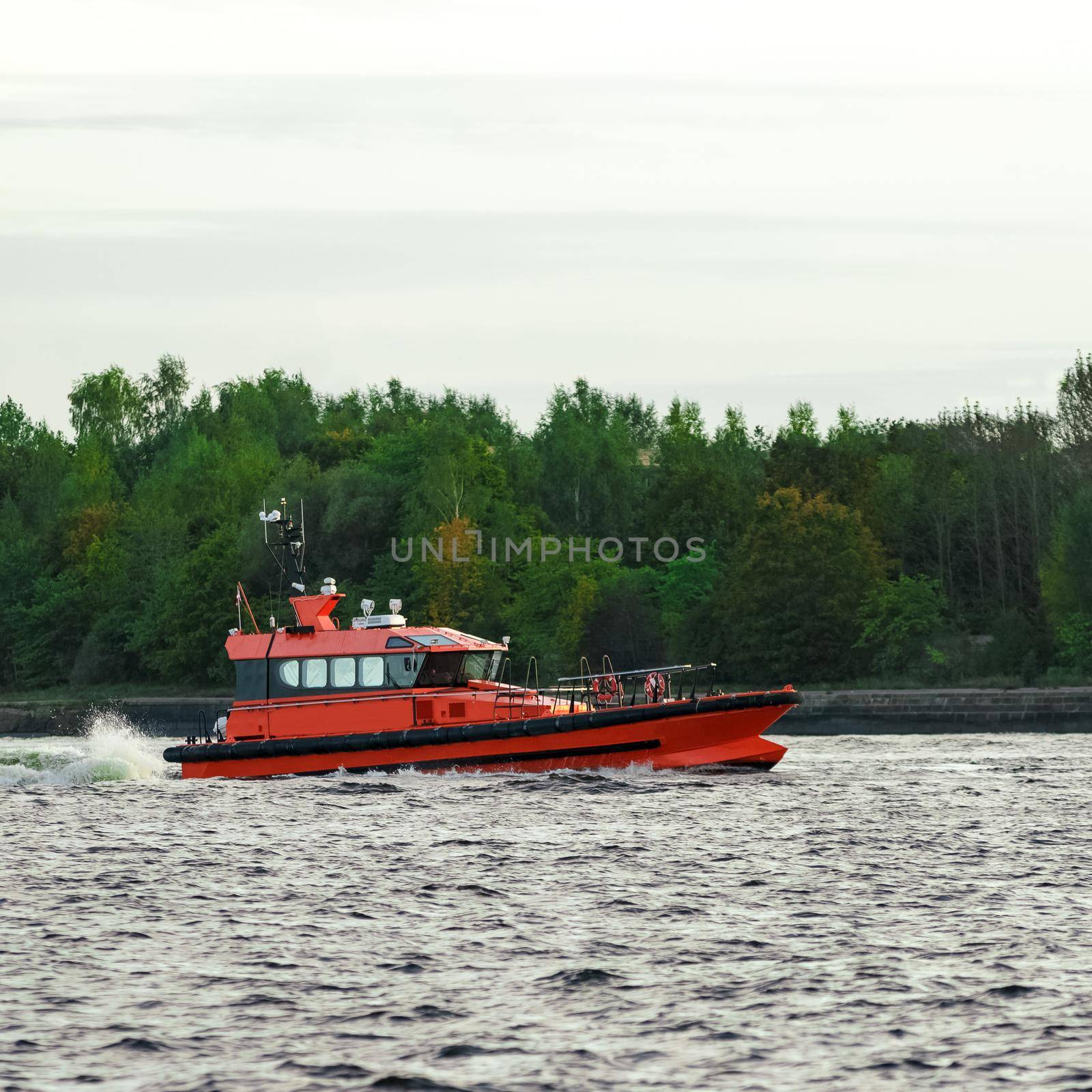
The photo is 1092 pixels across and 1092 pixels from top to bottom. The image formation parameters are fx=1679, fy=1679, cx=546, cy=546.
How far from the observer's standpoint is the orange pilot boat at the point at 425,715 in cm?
2947

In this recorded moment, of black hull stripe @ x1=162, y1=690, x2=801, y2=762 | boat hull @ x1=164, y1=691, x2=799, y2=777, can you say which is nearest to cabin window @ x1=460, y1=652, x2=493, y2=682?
black hull stripe @ x1=162, y1=690, x2=801, y2=762

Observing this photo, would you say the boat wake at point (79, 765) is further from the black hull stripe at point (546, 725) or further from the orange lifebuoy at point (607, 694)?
the orange lifebuoy at point (607, 694)

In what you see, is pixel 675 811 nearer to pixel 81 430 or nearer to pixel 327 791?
pixel 327 791

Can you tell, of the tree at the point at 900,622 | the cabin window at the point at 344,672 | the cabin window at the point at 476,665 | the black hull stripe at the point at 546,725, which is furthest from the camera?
the tree at the point at 900,622

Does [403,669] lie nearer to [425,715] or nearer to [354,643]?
[425,715]

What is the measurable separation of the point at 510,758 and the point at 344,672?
372 centimetres

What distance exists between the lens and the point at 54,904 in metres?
18.2

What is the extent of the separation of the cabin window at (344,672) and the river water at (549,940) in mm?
2868

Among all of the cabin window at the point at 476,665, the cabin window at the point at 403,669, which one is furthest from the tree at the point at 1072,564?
the cabin window at the point at 403,669

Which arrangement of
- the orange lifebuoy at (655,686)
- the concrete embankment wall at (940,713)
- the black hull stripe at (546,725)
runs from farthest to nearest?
the concrete embankment wall at (940,713) → the orange lifebuoy at (655,686) → the black hull stripe at (546,725)

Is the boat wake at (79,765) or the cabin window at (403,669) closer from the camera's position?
the cabin window at (403,669)

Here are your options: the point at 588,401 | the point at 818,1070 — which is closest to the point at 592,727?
the point at 818,1070

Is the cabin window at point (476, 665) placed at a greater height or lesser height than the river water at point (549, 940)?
greater

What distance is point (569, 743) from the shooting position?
96.6 ft
